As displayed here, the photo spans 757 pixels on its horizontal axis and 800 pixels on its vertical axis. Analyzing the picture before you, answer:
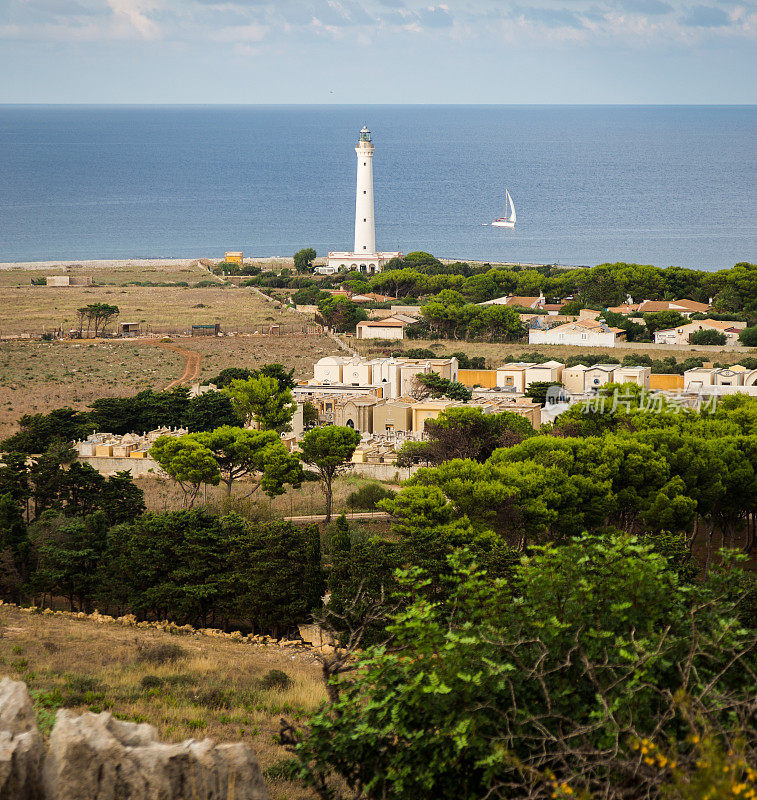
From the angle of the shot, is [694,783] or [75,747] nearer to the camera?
[694,783]

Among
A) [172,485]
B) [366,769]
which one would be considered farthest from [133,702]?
[172,485]

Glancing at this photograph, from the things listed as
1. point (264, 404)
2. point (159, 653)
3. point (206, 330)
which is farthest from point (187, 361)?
point (159, 653)

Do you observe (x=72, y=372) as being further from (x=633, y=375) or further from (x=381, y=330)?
(x=633, y=375)

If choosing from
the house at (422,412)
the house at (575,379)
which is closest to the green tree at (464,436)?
the house at (422,412)

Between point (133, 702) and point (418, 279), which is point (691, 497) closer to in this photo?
point (133, 702)

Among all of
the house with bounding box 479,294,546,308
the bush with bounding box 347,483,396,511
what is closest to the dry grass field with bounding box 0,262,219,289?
the house with bounding box 479,294,546,308

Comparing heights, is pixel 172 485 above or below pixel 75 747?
below
